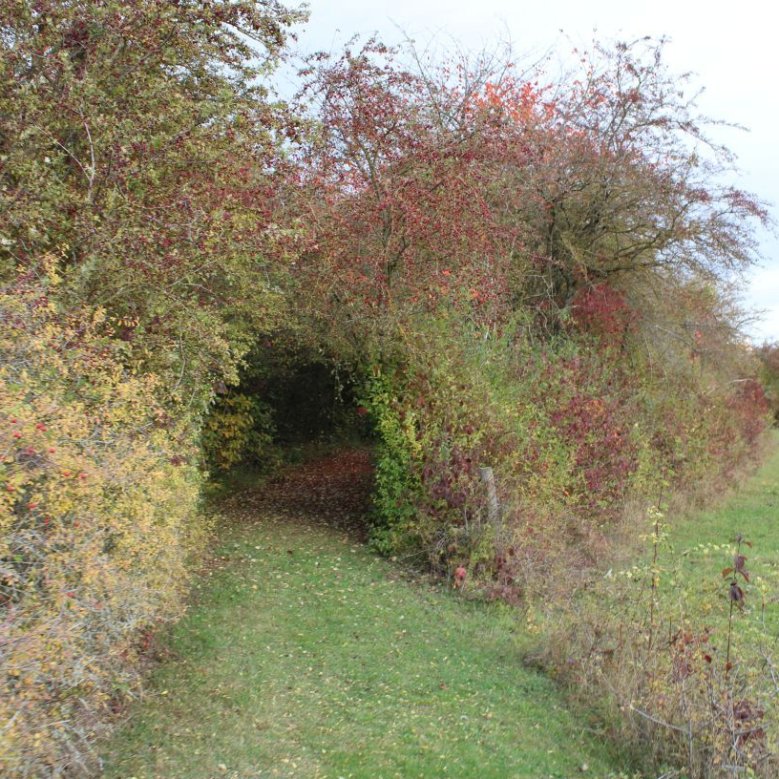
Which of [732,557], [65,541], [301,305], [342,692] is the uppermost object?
[301,305]

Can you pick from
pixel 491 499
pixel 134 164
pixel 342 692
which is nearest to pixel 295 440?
pixel 491 499

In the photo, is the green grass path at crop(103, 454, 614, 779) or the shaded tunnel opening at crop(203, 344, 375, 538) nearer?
the green grass path at crop(103, 454, 614, 779)

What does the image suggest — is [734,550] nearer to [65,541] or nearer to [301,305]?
[301,305]

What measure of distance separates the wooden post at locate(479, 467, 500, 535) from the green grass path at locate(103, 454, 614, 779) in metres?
1.08

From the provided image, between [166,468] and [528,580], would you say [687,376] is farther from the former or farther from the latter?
[166,468]

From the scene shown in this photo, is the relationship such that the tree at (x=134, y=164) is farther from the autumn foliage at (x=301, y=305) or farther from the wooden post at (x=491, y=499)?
the wooden post at (x=491, y=499)

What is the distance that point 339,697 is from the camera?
601 cm

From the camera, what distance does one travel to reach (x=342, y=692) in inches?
241

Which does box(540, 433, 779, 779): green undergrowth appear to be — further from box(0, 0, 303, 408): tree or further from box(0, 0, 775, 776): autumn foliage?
box(0, 0, 303, 408): tree

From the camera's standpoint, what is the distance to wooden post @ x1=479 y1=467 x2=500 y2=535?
30.8ft

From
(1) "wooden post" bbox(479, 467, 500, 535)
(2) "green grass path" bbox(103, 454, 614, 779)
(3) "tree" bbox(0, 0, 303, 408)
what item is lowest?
(2) "green grass path" bbox(103, 454, 614, 779)

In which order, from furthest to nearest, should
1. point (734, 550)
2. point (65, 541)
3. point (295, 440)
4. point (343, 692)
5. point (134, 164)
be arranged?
point (295, 440), point (734, 550), point (134, 164), point (343, 692), point (65, 541)

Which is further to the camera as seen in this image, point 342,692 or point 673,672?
point 342,692

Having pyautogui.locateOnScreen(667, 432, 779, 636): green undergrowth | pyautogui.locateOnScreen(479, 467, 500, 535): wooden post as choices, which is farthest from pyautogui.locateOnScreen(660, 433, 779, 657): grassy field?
pyautogui.locateOnScreen(479, 467, 500, 535): wooden post
